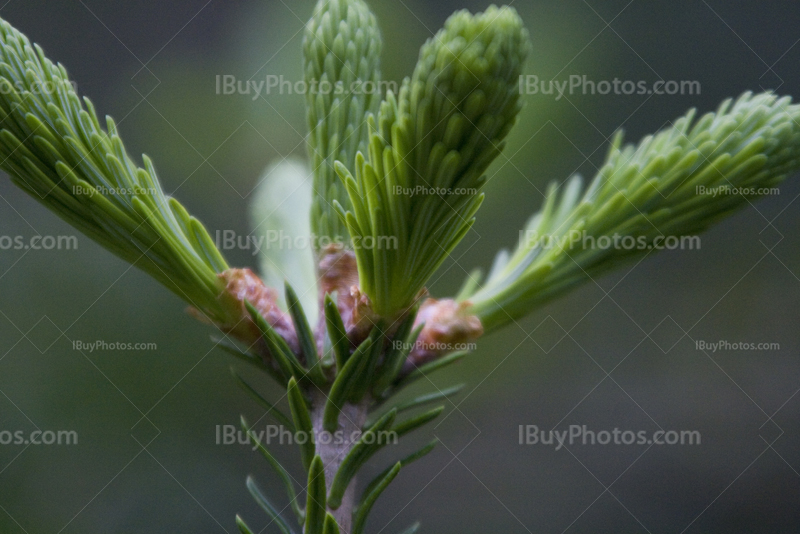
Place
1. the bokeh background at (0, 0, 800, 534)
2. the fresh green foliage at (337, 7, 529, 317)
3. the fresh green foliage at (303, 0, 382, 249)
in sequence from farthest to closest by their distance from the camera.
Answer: the bokeh background at (0, 0, 800, 534) → the fresh green foliage at (303, 0, 382, 249) → the fresh green foliage at (337, 7, 529, 317)

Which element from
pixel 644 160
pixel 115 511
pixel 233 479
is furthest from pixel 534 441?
pixel 644 160

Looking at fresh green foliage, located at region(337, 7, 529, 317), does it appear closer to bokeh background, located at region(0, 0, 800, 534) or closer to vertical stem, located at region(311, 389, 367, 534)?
vertical stem, located at region(311, 389, 367, 534)

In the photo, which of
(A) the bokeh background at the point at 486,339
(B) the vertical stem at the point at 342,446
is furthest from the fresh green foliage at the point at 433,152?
(A) the bokeh background at the point at 486,339

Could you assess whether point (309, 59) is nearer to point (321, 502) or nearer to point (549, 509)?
point (321, 502)

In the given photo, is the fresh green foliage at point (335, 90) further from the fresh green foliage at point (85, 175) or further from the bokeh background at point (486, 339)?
the bokeh background at point (486, 339)

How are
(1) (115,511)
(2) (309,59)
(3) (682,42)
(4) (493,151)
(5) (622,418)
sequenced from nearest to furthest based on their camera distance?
(4) (493,151), (2) (309,59), (1) (115,511), (3) (682,42), (5) (622,418)

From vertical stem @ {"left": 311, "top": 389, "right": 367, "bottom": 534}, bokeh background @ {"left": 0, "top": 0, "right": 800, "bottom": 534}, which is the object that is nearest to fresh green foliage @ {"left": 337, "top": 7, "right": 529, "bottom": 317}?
vertical stem @ {"left": 311, "top": 389, "right": 367, "bottom": 534}
